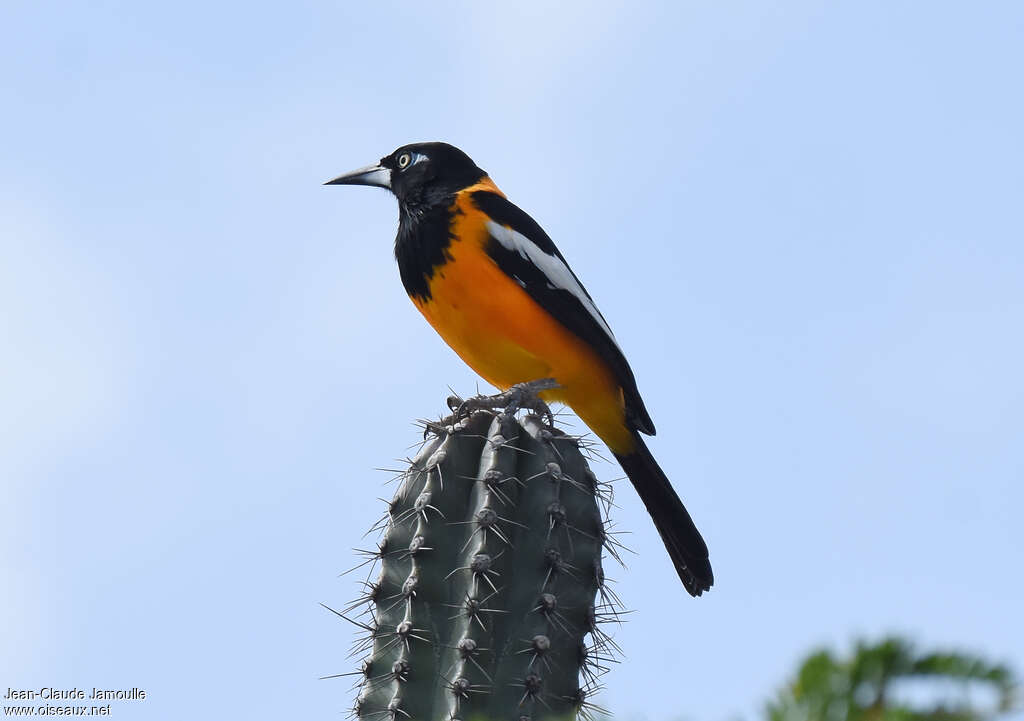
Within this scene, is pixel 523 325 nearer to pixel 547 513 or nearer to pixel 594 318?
pixel 594 318

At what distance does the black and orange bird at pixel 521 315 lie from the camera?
5484mm

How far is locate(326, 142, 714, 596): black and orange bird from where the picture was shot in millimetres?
5484

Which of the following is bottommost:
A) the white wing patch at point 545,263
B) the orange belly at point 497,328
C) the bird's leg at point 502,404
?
the bird's leg at point 502,404

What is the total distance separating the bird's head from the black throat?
0.30ft

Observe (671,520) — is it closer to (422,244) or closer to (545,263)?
(545,263)

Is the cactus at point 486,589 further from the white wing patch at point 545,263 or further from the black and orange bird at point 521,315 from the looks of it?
the white wing patch at point 545,263

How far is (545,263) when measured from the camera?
19.2 ft

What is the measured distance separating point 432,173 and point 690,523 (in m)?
2.36

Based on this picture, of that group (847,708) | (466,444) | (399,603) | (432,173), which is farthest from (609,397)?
A: (847,708)

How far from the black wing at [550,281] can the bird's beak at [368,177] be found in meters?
0.77

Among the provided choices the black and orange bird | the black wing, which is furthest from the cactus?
the black wing

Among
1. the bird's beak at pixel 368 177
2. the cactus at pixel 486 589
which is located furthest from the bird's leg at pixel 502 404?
the bird's beak at pixel 368 177

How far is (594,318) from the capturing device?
5.83 m

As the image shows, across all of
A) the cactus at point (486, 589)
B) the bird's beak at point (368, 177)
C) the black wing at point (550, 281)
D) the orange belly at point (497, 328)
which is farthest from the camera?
the bird's beak at point (368, 177)
